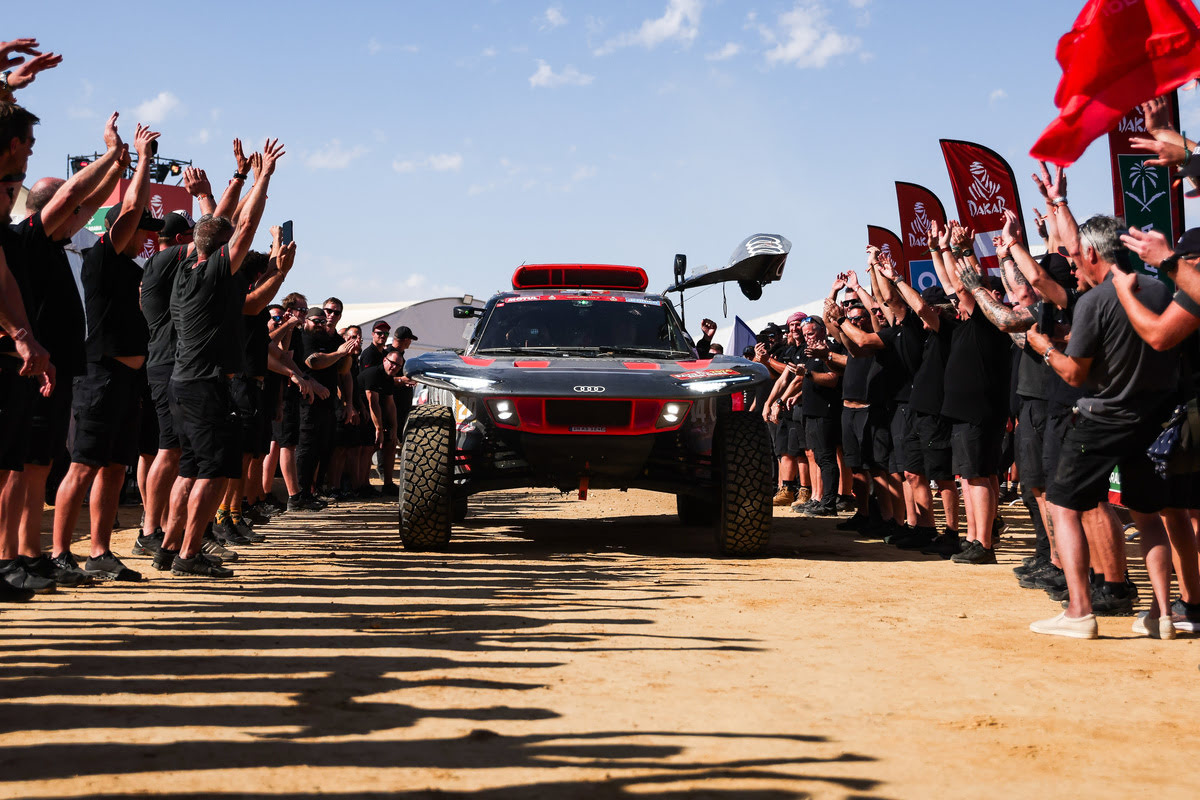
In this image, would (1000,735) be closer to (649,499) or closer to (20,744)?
(20,744)

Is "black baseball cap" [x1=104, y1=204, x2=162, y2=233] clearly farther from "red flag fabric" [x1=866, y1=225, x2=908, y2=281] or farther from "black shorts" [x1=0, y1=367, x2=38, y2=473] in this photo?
"red flag fabric" [x1=866, y1=225, x2=908, y2=281]

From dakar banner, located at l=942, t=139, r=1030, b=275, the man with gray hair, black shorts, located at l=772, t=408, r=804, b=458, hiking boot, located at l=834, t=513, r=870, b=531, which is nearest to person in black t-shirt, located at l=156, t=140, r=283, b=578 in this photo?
the man with gray hair

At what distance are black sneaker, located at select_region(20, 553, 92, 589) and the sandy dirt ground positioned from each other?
8.7 inches

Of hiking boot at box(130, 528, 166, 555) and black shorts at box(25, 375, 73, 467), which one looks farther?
hiking boot at box(130, 528, 166, 555)

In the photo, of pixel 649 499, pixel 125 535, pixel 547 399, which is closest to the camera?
pixel 547 399

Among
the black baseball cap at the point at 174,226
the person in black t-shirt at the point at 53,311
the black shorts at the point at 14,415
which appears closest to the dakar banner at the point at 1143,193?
the black baseball cap at the point at 174,226

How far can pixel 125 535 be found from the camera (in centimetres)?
931

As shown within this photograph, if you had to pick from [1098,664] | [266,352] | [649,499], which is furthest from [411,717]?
[649,499]

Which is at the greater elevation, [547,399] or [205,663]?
[547,399]

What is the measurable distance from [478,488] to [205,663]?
3.85 meters

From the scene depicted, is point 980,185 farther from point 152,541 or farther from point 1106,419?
point 152,541

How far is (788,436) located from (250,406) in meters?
8.00

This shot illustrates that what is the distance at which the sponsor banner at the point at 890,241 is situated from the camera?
19.5m

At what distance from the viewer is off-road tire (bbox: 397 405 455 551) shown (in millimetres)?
7770
